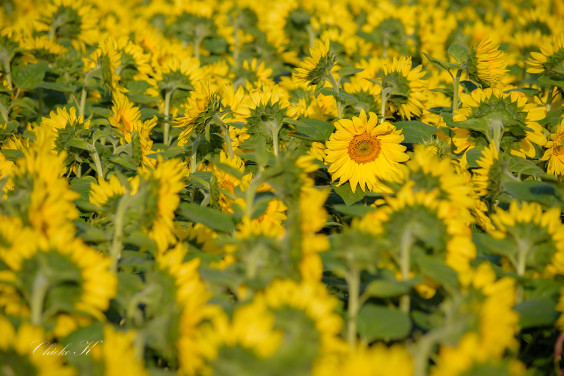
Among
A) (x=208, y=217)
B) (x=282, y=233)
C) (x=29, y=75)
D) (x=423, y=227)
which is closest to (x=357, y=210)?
(x=282, y=233)

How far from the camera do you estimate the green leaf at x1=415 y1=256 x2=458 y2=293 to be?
5.34 feet

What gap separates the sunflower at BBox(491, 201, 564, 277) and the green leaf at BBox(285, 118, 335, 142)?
3.49 feet

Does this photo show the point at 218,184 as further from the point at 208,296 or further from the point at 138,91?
the point at 138,91

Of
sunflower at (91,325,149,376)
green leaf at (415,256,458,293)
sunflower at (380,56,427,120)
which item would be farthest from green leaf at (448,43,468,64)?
sunflower at (91,325,149,376)

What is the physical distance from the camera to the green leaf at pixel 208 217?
77.0 inches

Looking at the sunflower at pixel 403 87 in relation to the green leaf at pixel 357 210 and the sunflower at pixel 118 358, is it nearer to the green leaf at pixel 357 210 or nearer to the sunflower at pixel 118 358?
the green leaf at pixel 357 210

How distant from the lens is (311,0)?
209 inches

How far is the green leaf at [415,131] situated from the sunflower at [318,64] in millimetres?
429

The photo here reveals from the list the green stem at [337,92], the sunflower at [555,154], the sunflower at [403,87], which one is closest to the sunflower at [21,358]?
the green stem at [337,92]

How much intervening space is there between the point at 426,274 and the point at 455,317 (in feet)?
0.77

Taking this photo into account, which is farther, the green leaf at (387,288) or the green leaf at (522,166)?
the green leaf at (522,166)

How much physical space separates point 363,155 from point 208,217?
88cm

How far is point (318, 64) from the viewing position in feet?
8.92

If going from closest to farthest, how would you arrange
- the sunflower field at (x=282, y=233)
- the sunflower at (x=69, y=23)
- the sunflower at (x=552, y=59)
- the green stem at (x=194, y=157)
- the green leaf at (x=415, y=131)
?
the sunflower field at (x=282, y=233) < the green stem at (x=194, y=157) < the green leaf at (x=415, y=131) < the sunflower at (x=552, y=59) < the sunflower at (x=69, y=23)
